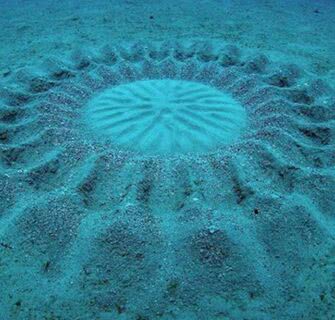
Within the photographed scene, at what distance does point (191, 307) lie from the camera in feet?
5.40

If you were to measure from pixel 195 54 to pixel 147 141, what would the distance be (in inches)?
62.1

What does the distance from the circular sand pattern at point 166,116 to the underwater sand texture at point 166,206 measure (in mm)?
16

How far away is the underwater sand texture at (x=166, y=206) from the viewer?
1688 mm

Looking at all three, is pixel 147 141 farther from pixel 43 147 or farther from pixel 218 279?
pixel 218 279

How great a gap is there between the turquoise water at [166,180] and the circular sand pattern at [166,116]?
0.01 metres

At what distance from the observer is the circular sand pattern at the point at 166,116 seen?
8.27 ft

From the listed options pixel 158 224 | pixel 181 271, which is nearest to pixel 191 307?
pixel 181 271

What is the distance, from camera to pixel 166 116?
2719 mm

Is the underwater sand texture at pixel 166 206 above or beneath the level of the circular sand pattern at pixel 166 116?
beneath

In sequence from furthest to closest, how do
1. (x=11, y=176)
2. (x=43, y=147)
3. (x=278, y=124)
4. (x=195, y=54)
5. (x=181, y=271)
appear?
(x=195, y=54), (x=278, y=124), (x=43, y=147), (x=11, y=176), (x=181, y=271)

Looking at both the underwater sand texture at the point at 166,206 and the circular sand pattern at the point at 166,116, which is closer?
the underwater sand texture at the point at 166,206

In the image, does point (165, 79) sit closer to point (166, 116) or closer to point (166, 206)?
point (166, 116)

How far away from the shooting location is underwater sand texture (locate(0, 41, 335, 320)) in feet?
5.54

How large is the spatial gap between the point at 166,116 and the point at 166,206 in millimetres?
829
